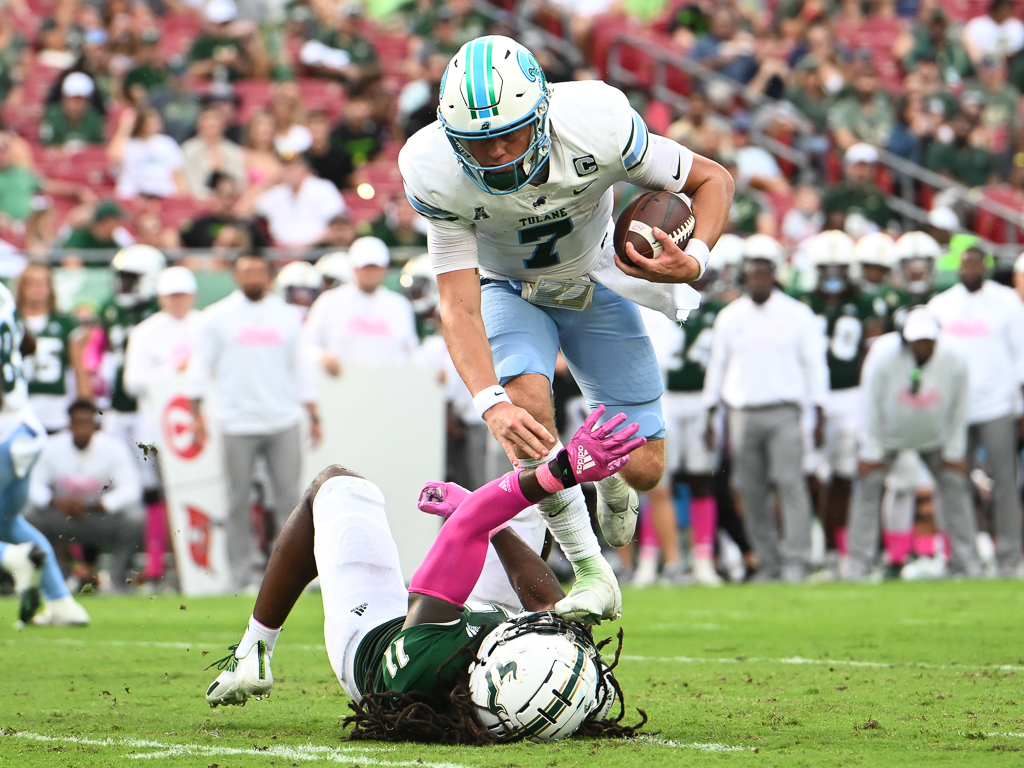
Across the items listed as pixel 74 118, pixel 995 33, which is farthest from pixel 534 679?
pixel 995 33

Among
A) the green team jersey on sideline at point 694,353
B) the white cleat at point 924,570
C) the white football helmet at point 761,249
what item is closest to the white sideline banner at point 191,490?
the green team jersey on sideline at point 694,353

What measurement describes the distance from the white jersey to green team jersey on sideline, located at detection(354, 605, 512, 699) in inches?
55.3

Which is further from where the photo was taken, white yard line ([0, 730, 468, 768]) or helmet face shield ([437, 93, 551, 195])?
helmet face shield ([437, 93, 551, 195])

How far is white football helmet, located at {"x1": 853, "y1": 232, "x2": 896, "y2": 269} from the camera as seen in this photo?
39.2ft

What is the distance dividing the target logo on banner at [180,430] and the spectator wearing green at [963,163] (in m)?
8.90

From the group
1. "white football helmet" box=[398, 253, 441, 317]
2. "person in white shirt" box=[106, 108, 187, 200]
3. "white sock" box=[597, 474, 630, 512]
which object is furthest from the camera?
"person in white shirt" box=[106, 108, 187, 200]

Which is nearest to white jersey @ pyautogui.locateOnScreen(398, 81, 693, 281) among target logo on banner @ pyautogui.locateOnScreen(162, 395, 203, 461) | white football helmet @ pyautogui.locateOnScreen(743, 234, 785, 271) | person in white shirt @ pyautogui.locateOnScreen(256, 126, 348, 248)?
target logo on banner @ pyautogui.locateOnScreen(162, 395, 203, 461)

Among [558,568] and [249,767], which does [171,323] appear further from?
[249,767]

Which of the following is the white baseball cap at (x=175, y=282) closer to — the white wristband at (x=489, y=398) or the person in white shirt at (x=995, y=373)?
the person in white shirt at (x=995, y=373)

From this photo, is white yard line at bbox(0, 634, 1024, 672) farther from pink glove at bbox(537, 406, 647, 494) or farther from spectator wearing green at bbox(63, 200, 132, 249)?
spectator wearing green at bbox(63, 200, 132, 249)

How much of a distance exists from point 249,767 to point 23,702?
1794 mm

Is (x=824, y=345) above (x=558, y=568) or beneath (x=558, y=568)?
above

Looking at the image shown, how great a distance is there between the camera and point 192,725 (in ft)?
15.1

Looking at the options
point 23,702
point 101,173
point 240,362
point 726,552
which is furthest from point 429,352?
point 23,702
